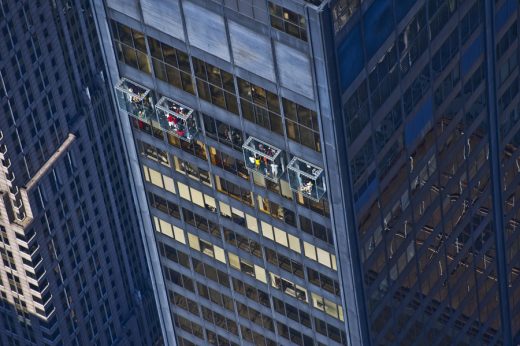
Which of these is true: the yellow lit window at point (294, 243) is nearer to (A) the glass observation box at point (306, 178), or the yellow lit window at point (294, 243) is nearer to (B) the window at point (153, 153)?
(A) the glass observation box at point (306, 178)

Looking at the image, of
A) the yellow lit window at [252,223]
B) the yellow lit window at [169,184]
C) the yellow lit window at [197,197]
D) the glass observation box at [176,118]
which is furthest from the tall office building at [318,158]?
the yellow lit window at [252,223]

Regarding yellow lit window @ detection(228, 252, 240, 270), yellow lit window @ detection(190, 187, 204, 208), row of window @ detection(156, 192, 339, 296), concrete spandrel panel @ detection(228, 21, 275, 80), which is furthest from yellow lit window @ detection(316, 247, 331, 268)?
concrete spandrel panel @ detection(228, 21, 275, 80)

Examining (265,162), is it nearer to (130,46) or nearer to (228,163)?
(228,163)

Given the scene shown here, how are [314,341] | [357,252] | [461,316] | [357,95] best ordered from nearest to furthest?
[357,95] → [357,252] → [314,341] → [461,316]

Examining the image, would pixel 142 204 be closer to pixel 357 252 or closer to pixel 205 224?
pixel 205 224

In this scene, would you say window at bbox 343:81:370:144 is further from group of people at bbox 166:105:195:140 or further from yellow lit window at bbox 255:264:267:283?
yellow lit window at bbox 255:264:267:283

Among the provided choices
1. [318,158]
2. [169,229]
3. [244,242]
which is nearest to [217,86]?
[318,158]

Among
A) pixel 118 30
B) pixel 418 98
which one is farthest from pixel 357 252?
pixel 118 30
